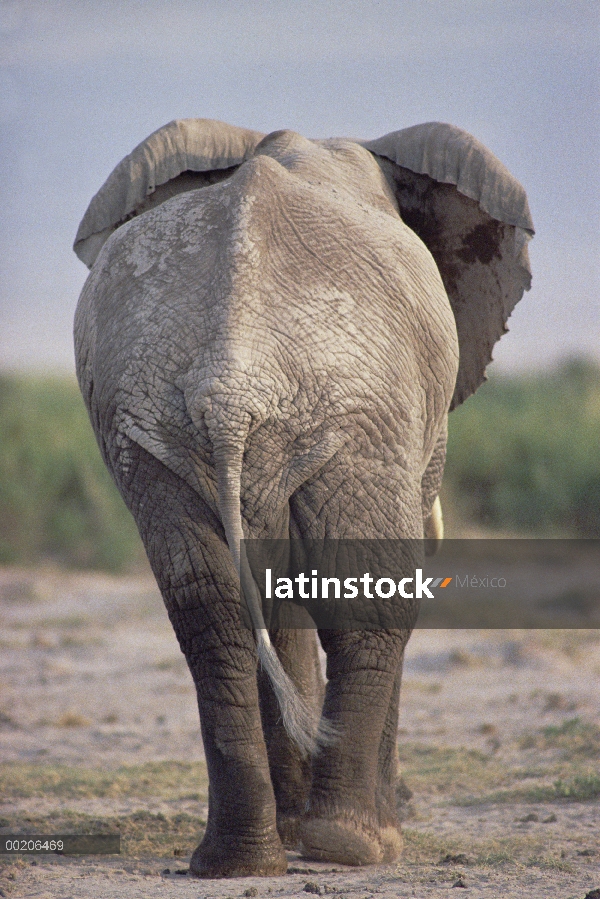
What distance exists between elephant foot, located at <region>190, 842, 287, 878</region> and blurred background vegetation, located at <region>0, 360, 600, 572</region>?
7.18 m

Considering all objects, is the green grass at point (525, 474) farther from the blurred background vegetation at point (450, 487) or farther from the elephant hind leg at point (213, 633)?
the elephant hind leg at point (213, 633)

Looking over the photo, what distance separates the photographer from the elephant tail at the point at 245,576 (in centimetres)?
277

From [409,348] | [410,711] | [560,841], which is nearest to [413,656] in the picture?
[410,711]

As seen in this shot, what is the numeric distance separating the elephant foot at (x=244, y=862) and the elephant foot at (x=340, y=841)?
84mm

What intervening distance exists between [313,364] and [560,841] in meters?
1.91

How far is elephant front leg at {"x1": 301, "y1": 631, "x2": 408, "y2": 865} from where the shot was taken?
3.08 metres

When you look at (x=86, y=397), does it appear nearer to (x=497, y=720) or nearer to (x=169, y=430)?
(x=169, y=430)

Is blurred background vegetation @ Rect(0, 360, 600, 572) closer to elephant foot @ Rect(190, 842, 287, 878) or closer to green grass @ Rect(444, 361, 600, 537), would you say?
green grass @ Rect(444, 361, 600, 537)

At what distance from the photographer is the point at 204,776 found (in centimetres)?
486

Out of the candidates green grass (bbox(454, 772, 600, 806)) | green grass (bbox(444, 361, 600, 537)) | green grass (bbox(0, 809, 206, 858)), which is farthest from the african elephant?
green grass (bbox(444, 361, 600, 537))

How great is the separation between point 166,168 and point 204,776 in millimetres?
2491

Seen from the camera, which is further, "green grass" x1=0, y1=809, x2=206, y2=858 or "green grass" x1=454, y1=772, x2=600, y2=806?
"green grass" x1=454, y1=772, x2=600, y2=806

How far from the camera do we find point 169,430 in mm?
2865

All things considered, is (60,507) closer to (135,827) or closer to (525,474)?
(525,474)
